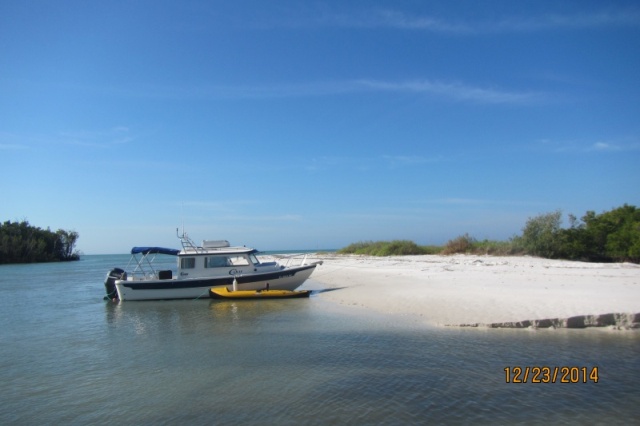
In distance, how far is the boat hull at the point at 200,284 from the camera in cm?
2211

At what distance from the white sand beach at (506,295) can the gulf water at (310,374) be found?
68 centimetres

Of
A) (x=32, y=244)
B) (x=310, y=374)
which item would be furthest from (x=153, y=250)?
(x=32, y=244)

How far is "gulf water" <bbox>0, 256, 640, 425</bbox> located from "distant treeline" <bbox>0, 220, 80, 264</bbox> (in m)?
81.8

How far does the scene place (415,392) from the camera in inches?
314

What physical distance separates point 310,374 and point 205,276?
14664 mm

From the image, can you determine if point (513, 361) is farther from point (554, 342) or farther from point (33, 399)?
point (33, 399)

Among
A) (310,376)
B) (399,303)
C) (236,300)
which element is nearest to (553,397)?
(310,376)

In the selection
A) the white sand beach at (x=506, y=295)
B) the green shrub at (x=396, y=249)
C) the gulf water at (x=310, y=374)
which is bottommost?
the gulf water at (x=310, y=374)

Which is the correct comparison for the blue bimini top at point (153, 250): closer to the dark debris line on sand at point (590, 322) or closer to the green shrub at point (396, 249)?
the dark debris line on sand at point (590, 322)

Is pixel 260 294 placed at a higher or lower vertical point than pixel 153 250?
lower

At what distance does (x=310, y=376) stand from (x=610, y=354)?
6.80 metres

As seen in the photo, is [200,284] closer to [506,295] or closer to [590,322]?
[506,295]

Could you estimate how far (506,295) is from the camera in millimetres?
15617
